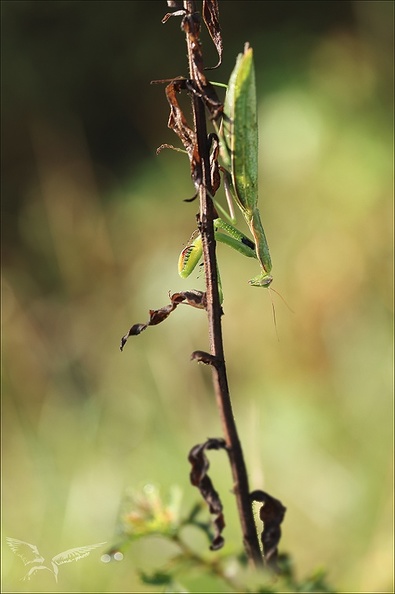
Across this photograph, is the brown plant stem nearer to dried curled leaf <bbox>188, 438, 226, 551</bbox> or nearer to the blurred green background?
dried curled leaf <bbox>188, 438, 226, 551</bbox>

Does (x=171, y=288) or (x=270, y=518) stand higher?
(x=270, y=518)

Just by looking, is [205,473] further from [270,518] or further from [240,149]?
[240,149]

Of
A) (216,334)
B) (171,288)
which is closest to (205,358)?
(216,334)

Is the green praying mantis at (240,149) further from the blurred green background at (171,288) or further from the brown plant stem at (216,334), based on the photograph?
the blurred green background at (171,288)

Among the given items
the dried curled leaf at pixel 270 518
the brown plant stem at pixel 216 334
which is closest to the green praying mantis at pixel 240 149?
the brown plant stem at pixel 216 334

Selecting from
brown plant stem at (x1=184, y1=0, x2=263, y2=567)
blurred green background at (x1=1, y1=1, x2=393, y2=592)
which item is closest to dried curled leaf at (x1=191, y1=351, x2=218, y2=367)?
brown plant stem at (x1=184, y1=0, x2=263, y2=567)

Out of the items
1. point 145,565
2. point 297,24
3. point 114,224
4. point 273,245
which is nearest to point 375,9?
point 297,24
